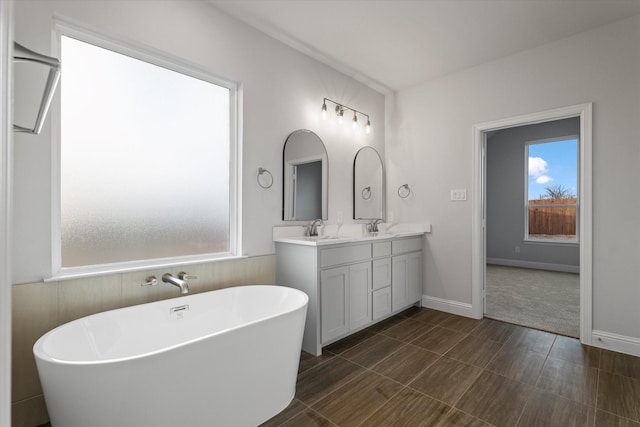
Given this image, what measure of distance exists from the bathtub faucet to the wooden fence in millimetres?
6289

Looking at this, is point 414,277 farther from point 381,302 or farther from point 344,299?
point 344,299

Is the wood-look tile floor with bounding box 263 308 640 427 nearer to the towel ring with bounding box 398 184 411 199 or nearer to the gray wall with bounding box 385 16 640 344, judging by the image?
the gray wall with bounding box 385 16 640 344

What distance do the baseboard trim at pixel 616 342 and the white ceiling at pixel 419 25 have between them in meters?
2.53

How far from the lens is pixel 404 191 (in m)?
3.89

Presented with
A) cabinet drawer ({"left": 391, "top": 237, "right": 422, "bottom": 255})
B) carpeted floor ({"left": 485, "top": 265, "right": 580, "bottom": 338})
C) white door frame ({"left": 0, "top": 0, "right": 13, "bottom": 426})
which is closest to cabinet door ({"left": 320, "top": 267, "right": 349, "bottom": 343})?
cabinet drawer ({"left": 391, "top": 237, "right": 422, "bottom": 255})

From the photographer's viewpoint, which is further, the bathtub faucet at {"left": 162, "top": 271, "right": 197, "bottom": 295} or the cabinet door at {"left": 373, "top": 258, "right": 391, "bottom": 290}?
the cabinet door at {"left": 373, "top": 258, "right": 391, "bottom": 290}

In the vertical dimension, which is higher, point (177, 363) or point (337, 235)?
point (337, 235)

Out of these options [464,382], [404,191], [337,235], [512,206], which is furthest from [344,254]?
[512,206]

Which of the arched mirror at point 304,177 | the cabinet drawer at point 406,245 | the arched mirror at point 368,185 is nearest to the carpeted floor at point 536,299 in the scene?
Answer: the cabinet drawer at point 406,245

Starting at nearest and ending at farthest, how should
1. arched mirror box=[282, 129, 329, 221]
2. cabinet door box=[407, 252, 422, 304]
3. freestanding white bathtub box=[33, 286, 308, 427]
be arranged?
freestanding white bathtub box=[33, 286, 308, 427], arched mirror box=[282, 129, 329, 221], cabinet door box=[407, 252, 422, 304]

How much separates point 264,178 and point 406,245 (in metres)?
1.70

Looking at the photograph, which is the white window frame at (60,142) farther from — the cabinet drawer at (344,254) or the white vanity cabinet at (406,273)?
the white vanity cabinet at (406,273)

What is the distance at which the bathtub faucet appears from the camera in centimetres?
196

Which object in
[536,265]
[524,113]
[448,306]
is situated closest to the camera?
[524,113]
